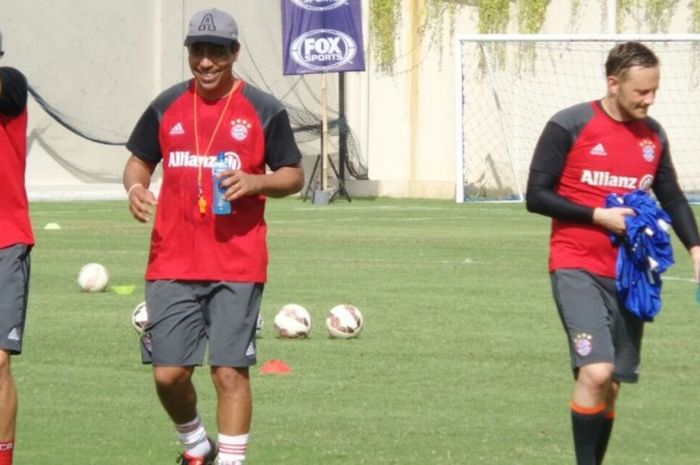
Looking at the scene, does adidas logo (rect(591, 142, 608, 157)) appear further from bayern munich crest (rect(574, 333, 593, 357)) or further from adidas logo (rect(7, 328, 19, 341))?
adidas logo (rect(7, 328, 19, 341))

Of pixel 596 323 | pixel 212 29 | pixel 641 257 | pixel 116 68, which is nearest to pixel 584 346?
pixel 596 323

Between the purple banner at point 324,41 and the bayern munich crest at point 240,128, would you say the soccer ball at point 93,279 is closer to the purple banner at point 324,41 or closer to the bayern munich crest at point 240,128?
the bayern munich crest at point 240,128

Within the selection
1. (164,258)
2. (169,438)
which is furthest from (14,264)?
(169,438)

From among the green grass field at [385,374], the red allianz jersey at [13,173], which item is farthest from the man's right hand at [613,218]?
the red allianz jersey at [13,173]

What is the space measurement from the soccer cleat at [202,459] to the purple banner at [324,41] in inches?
972

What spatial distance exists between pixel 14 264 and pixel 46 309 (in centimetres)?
743

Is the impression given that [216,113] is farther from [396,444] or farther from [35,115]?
[35,115]

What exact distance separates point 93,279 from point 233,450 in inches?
356

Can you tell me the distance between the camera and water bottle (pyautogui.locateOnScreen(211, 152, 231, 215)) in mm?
7539

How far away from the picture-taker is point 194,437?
8156mm

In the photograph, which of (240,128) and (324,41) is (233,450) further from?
(324,41)

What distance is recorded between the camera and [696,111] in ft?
113

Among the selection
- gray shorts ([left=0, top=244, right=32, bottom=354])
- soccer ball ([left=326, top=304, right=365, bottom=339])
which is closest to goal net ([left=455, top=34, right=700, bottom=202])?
soccer ball ([left=326, top=304, right=365, bottom=339])

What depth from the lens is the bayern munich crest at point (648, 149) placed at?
7.97m
